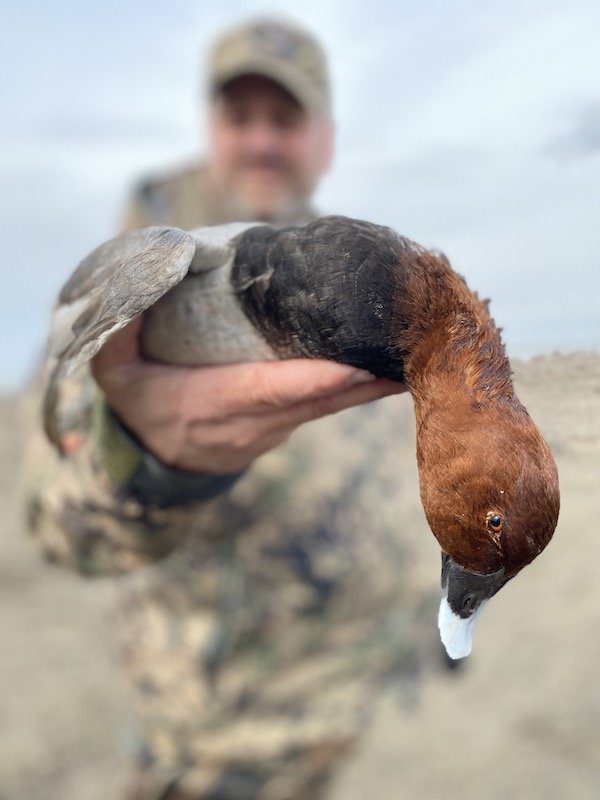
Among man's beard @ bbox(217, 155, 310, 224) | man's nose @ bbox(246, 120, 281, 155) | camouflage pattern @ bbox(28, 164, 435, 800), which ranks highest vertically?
man's nose @ bbox(246, 120, 281, 155)

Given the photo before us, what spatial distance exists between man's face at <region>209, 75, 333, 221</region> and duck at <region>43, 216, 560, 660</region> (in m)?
2.08

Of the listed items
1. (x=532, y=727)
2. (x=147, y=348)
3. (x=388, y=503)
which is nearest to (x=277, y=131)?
(x=388, y=503)

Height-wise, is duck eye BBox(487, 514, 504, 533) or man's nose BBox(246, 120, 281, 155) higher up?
man's nose BBox(246, 120, 281, 155)

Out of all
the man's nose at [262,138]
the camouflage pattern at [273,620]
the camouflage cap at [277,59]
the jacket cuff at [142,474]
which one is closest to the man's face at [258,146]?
the man's nose at [262,138]

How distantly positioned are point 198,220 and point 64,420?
4.78 feet

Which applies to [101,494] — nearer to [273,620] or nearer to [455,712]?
[273,620]

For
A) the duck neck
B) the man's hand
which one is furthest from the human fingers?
the duck neck

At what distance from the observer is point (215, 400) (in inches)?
94.6

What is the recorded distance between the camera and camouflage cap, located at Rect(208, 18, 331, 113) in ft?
14.2

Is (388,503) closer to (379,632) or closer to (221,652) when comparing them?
(379,632)

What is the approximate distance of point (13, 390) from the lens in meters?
19.4

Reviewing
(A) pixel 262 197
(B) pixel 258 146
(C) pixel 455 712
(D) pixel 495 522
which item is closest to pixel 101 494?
(D) pixel 495 522

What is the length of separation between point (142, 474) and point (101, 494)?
44 centimetres

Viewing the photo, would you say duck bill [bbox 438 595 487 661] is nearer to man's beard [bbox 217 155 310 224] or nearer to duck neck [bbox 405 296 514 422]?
duck neck [bbox 405 296 514 422]
